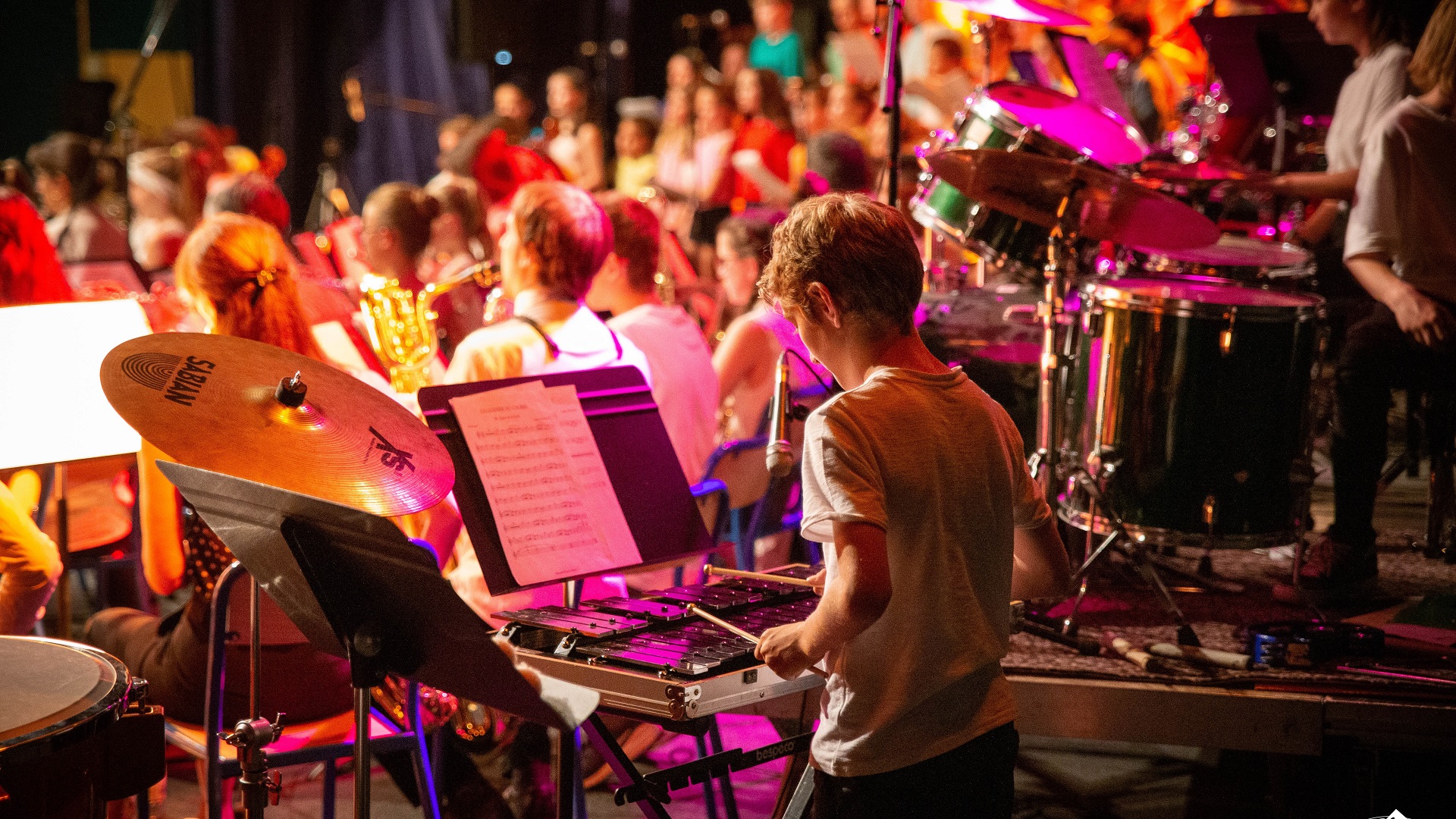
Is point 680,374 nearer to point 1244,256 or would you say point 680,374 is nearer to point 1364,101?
point 1244,256

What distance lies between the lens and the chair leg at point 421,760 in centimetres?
254

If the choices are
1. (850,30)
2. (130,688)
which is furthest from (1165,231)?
(850,30)

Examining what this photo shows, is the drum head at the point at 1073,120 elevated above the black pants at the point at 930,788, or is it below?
above

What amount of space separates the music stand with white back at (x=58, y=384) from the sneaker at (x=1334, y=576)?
10.3ft

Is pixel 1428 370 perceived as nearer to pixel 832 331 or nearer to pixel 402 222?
pixel 832 331

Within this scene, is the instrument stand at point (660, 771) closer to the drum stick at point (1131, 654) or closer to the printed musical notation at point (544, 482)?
the printed musical notation at point (544, 482)

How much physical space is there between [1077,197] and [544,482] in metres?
1.72

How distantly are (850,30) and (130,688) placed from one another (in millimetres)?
7377

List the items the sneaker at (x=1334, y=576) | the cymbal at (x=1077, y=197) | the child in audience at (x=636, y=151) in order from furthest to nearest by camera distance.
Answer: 1. the child in audience at (x=636, y=151)
2. the sneaker at (x=1334, y=576)
3. the cymbal at (x=1077, y=197)

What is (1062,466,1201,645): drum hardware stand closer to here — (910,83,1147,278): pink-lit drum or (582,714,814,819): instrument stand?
(910,83,1147,278): pink-lit drum

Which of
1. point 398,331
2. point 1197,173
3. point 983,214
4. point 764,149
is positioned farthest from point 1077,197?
point 764,149

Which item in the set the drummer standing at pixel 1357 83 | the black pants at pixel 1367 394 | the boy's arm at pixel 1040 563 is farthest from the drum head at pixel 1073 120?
the boy's arm at pixel 1040 563

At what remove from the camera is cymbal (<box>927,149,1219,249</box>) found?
10.9 ft

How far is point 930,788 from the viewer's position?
184 centimetres
